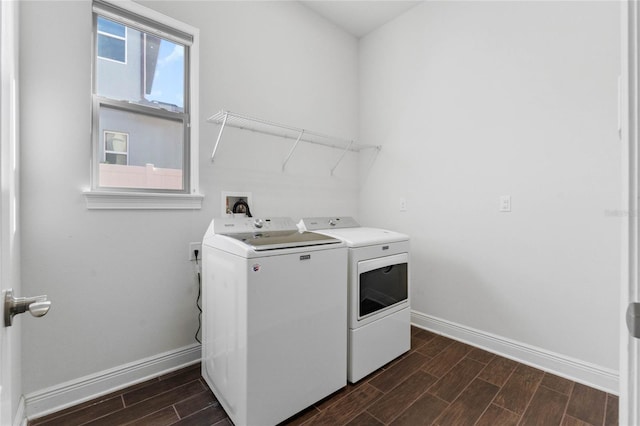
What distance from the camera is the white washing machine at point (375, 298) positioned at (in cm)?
177

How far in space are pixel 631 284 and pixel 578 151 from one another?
5.79 feet

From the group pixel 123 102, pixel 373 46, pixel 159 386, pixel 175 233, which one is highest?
pixel 373 46

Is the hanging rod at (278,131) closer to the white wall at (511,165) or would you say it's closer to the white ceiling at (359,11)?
the white wall at (511,165)

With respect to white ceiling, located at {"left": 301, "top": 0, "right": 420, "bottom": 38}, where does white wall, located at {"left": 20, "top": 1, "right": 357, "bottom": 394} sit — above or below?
below

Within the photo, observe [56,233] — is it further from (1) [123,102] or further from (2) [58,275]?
(1) [123,102]

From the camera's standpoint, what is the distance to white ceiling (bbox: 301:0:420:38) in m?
2.54

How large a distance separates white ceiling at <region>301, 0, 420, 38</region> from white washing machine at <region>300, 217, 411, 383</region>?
75.1 inches

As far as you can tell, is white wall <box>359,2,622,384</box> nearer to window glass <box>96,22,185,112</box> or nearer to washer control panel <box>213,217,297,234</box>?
washer control panel <box>213,217,297,234</box>

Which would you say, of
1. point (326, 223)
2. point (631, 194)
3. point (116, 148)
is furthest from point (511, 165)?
point (116, 148)

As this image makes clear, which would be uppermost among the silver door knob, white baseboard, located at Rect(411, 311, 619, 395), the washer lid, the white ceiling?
the white ceiling

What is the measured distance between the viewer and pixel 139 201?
68.3 inches

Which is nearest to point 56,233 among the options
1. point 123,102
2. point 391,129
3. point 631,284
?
point 123,102

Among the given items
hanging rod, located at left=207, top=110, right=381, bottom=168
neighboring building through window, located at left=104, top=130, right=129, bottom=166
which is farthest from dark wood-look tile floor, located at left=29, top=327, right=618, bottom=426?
hanging rod, located at left=207, top=110, right=381, bottom=168

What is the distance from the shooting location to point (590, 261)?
68.6 inches
